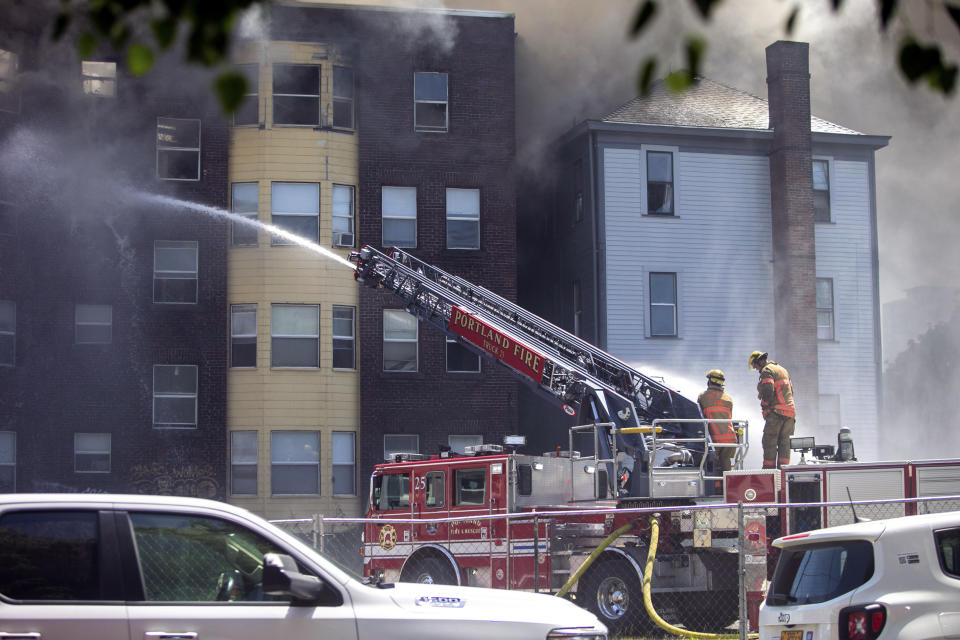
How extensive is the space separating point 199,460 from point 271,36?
8959 mm

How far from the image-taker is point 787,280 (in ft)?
92.2

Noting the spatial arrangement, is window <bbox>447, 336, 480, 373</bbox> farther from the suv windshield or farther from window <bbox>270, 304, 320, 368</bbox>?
the suv windshield

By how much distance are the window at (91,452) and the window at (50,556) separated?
66.6ft

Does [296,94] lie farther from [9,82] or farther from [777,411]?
[777,411]

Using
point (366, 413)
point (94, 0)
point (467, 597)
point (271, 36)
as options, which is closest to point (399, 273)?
point (366, 413)

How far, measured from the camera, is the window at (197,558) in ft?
19.0

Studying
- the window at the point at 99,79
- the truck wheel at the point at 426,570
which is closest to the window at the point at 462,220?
the window at the point at 99,79

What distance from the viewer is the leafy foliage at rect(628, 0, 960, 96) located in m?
3.32

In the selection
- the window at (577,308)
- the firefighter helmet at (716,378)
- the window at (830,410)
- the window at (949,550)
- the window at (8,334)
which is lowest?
the window at (949,550)

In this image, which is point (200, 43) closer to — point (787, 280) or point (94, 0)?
point (94, 0)

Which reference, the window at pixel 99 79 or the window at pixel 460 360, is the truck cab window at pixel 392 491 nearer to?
the window at pixel 460 360

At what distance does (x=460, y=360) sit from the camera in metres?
26.8

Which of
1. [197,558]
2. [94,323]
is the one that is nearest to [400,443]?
[94,323]

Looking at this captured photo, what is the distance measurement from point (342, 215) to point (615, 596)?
1484 centimetres
